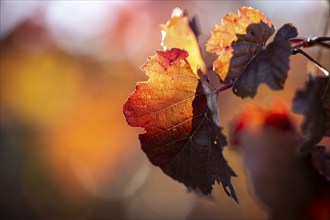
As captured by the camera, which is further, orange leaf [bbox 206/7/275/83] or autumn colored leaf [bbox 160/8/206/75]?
autumn colored leaf [bbox 160/8/206/75]

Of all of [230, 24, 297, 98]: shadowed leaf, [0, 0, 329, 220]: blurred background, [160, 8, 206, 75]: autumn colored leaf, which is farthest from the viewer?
[0, 0, 329, 220]: blurred background

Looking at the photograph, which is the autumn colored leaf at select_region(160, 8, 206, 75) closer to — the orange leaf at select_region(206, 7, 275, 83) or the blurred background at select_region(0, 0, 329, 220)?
the orange leaf at select_region(206, 7, 275, 83)

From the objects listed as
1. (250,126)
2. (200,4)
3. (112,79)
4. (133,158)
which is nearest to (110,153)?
(133,158)

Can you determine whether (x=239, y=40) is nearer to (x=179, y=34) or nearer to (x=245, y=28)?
(x=245, y=28)

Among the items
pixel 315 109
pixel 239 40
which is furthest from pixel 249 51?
pixel 315 109

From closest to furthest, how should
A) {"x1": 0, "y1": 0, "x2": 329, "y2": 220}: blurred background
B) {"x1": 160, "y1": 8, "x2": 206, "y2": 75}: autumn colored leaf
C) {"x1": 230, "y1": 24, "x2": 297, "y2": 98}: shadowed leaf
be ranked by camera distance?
{"x1": 230, "y1": 24, "x2": 297, "y2": 98}: shadowed leaf
{"x1": 160, "y1": 8, "x2": 206, "y2": 75}: autumn colored leaf
{"x1": 0, "y1": 0, "x2": 329, "y2": 220}: blurred background

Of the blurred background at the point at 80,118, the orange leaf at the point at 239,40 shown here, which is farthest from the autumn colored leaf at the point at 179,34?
the blurred background at the point at 80,118

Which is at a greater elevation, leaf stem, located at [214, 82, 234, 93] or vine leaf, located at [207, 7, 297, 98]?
vine leaf, located at [207, 7, 297, 98]

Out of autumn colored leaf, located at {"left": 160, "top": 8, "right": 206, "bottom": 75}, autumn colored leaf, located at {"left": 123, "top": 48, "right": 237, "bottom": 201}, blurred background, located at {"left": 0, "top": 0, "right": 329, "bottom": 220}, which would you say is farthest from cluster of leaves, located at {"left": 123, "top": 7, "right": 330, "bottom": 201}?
Answer: blurred background, located at {"left": 0, "top": 0, "right": 329, "bottom": 220}
